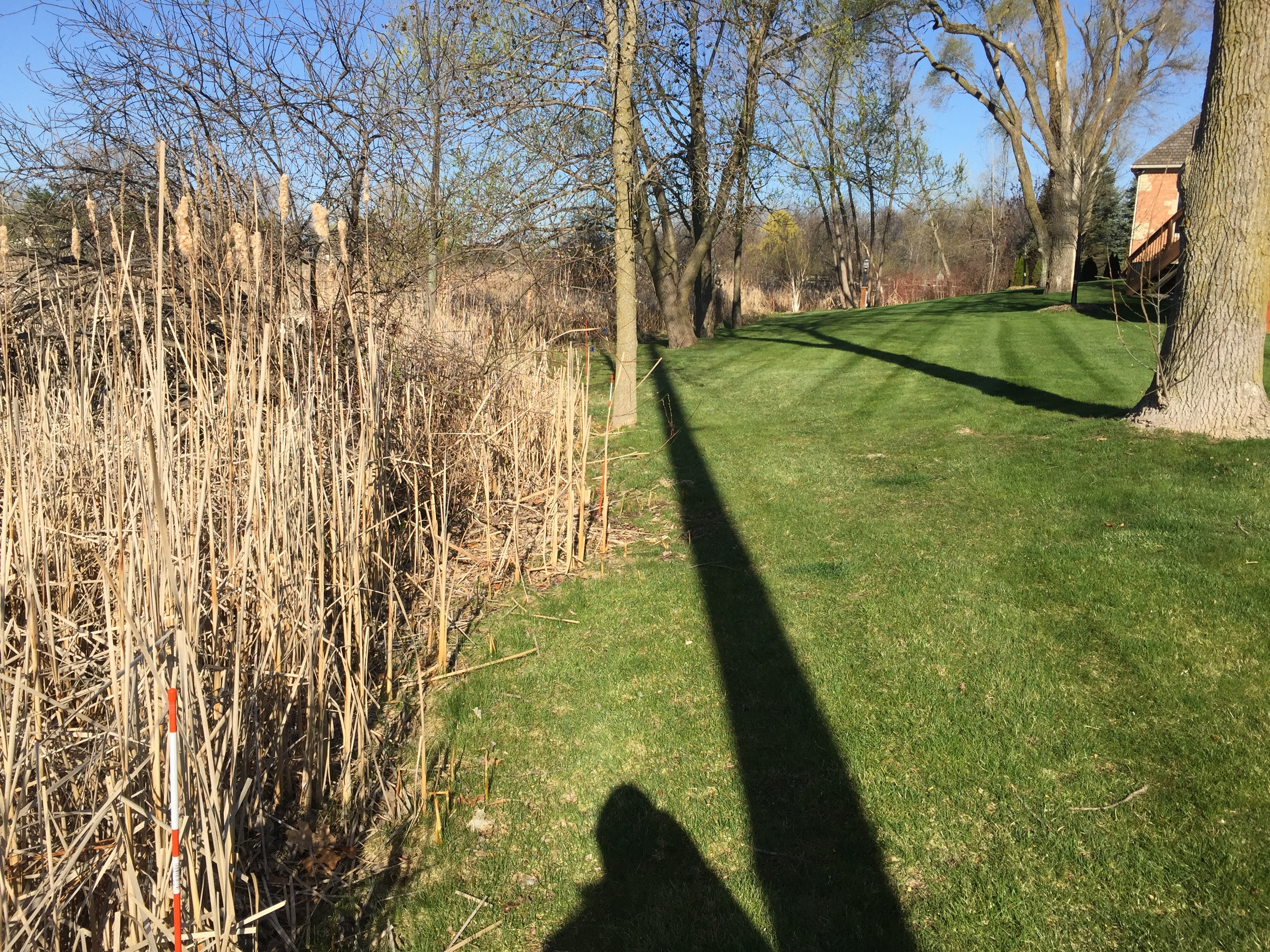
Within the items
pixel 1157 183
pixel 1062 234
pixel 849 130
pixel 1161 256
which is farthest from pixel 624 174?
pixel 1157 183

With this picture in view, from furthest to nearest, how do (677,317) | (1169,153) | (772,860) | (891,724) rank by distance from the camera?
(1169,153) < (677,317) < (891,724) < (772,860)

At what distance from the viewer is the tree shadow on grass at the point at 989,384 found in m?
8.51

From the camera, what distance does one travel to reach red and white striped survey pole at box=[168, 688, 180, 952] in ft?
6.02

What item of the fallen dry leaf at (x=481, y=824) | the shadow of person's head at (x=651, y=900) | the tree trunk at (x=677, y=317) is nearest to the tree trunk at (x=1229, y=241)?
the shadow of person's head at (x=651, y=900)

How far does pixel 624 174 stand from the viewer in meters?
8.41

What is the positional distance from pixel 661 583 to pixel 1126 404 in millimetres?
5943

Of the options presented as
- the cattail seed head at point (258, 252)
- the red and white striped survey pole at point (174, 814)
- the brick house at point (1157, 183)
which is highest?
the brick house at point (1157, 183)

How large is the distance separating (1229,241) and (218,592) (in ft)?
24.4

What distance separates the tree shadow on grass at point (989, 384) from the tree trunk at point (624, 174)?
14.1 ft

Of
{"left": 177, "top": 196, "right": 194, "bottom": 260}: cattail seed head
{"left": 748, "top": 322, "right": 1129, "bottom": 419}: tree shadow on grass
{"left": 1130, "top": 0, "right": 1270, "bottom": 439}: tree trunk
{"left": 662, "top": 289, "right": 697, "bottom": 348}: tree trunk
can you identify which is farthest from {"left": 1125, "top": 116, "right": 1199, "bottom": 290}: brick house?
{"left": 177, "top": 196, "right": 194, "bottom": 260}: cattail seed head

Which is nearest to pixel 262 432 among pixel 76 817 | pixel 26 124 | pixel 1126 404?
pixel 76 817

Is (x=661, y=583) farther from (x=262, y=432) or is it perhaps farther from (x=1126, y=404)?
(x=1126, y=404)

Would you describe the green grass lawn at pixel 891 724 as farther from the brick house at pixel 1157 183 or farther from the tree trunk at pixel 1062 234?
the brick house at pixel 1157 183

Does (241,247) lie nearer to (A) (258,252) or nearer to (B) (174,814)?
(A) (258,252)
